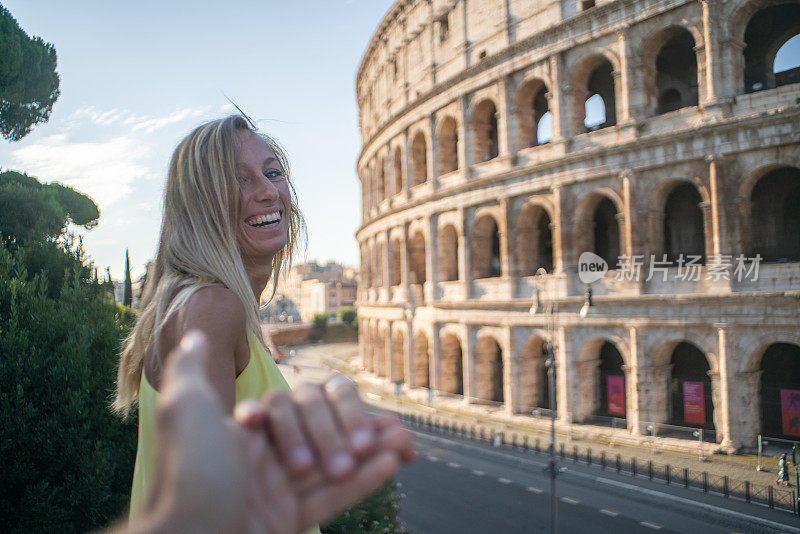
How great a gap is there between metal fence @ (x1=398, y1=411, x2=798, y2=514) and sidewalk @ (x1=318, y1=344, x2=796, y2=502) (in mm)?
43

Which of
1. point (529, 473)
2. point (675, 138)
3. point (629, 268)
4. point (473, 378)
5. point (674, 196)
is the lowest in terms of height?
→ point (529, 473)

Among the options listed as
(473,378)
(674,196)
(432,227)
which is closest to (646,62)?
(674,196)

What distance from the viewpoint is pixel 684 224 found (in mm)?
19500

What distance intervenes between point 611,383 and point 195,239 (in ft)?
64.2

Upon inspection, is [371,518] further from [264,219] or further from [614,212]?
[614,212]

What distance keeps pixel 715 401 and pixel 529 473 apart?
6.10 metres

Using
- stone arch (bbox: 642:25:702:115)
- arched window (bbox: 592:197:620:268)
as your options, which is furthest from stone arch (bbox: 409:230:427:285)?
stone arch (bbox: 642:25:702:115)

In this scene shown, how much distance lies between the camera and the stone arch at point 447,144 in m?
25.3

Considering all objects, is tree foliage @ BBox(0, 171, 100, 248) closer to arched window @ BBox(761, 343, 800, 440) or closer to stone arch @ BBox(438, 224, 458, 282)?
stone arch @ BBox(438, 224, 458, 282)

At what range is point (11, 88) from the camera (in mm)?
14234

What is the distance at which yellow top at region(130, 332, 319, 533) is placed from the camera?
178 cm

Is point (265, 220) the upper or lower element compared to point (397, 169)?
lower

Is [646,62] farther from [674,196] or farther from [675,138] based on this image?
[674,196]

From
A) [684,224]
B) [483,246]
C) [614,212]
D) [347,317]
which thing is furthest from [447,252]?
[347,317]
